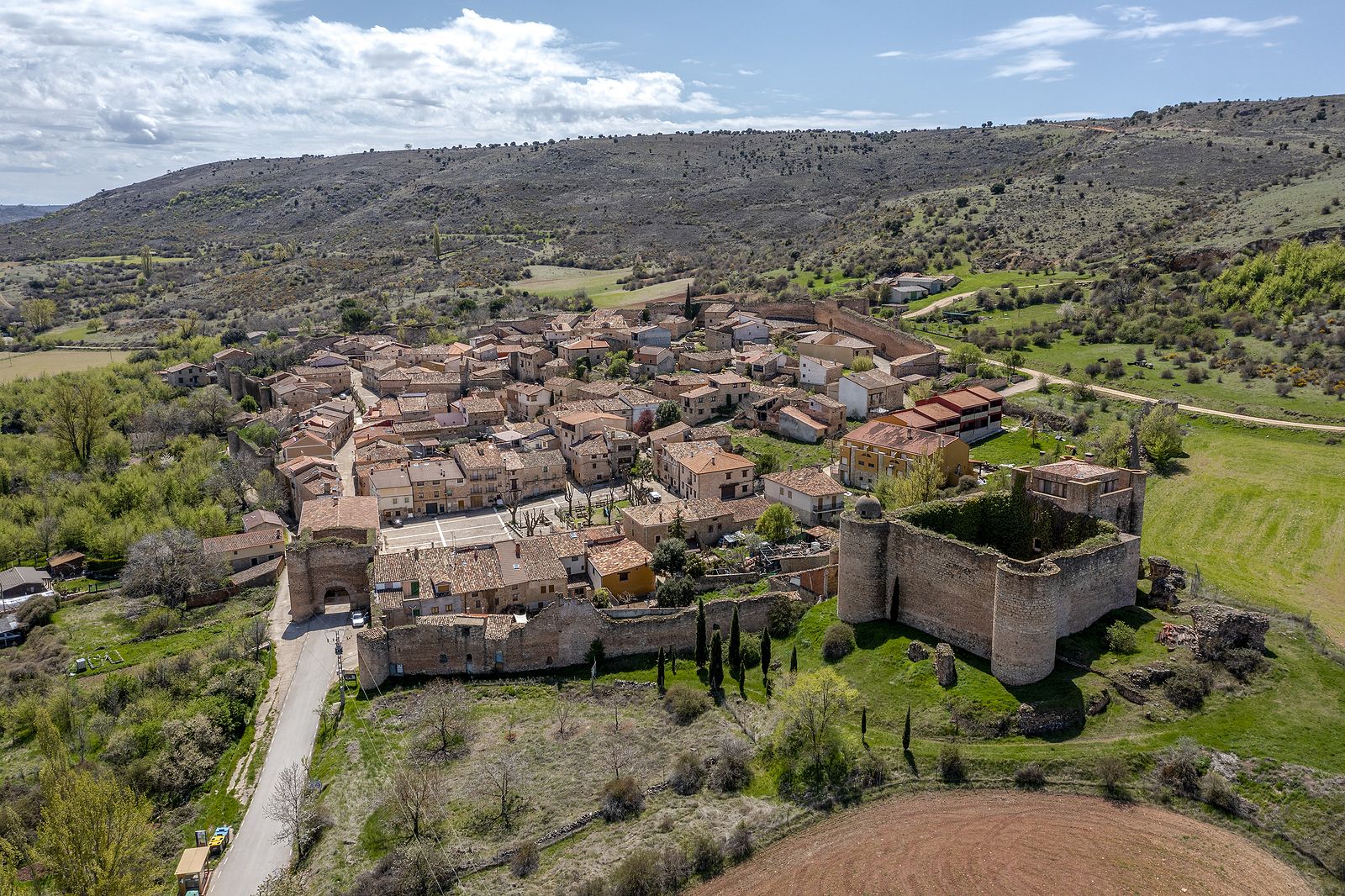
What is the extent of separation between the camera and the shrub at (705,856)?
22906mm

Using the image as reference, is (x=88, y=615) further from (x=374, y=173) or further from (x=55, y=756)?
(x=374, y=173)

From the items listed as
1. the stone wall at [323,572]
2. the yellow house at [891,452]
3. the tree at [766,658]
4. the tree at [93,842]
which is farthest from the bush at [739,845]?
the yellow house at [891,452]

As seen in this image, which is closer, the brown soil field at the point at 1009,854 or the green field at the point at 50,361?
the brown soil field at the point at 1009,854

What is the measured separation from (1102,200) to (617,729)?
8802 centimetres

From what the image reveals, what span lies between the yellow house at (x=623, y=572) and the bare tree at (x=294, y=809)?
44.9 ft

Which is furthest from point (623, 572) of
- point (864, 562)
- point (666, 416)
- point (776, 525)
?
point (666, 416)

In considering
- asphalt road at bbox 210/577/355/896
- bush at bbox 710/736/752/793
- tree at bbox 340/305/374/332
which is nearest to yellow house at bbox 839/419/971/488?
bush at bbox 710/736/752/793

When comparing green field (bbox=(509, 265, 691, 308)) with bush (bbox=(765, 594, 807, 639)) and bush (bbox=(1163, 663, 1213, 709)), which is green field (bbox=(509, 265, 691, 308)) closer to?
bush (bbox=(765, 594, 807, 639))

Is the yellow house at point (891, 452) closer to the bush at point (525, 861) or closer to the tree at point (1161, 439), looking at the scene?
the tree at point (1161, 439)

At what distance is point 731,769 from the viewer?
25859 mm

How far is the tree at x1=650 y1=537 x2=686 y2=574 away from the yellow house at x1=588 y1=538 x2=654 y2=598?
0.39 meters

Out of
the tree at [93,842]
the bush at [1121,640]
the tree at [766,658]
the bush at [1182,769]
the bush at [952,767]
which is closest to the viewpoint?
the tree at [93,842]

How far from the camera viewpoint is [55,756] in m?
28.4

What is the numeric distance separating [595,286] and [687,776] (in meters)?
85.5
